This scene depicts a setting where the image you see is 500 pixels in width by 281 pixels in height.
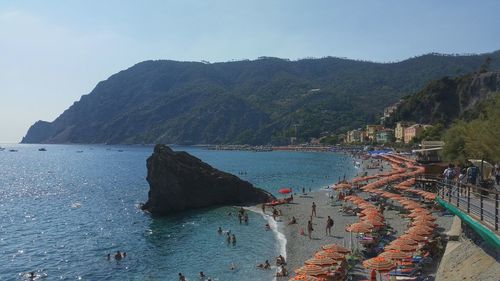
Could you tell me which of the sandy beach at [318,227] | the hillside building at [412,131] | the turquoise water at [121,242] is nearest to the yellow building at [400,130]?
the hillside building at [412,131]

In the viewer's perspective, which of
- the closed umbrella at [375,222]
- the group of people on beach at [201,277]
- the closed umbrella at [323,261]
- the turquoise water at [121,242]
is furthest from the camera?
the closed umbrella at [375,222]

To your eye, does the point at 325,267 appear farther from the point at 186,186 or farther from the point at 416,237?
the point at 186,186

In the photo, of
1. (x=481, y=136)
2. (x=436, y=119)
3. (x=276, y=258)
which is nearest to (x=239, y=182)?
(x=276, y=258)

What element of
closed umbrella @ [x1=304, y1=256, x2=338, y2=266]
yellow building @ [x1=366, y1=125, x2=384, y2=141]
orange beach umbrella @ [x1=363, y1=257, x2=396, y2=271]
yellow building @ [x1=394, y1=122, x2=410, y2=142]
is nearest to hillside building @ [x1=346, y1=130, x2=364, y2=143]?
yellow building @ [x1=366, y1=125, x2=384, y2=141]

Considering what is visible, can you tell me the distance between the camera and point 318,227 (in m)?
34.7

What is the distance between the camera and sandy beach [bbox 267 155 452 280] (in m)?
26.9

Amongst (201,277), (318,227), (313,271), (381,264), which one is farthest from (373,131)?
(313,271)

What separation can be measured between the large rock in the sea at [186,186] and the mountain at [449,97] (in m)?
98.3

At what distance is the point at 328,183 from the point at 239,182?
77.4 ft

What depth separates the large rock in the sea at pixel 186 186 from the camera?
45.8 metres

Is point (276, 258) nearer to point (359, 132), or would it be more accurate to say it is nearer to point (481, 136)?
point (481, 136)

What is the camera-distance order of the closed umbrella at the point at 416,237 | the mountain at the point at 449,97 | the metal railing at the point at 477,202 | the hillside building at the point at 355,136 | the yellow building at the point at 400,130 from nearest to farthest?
the metal railing at the point at 477,202, the closed umbrella at the point at 416,237, the mountain at the point at 449,97, the yellow building at the point at 400,130, the hillside building at the point at 355,136

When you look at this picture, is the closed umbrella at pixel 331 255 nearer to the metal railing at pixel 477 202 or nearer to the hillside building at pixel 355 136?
the metal railing at pixel 477 202

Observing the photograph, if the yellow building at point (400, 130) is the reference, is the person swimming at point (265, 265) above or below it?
below
